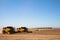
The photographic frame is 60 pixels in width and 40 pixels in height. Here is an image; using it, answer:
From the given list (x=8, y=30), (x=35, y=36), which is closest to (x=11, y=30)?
(x=8, y=30)

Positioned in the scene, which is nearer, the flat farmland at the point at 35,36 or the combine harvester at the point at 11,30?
the flat farmland at the point at 35,36

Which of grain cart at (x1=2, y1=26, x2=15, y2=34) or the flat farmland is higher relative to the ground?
grain cart at (x1=2, y1=26, x2=15, y2=34)

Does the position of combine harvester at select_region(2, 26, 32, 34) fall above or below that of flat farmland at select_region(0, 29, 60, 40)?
above

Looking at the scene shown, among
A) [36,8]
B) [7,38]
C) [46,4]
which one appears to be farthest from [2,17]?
[46,4]

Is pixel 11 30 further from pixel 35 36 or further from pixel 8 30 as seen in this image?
pixel 35 36

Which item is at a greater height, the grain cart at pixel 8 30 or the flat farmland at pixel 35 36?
the grain cart at pixel 8 30

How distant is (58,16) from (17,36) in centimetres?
57

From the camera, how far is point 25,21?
1.80 m

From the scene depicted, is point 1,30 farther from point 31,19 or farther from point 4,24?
point 31,19

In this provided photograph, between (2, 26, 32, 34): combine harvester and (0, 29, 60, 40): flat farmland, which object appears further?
(2, 26, 32, 34): combine harvester

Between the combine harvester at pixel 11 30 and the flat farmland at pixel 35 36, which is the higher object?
the combine harvester at pixel 11 30

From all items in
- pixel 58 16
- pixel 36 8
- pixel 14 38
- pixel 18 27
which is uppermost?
pixel 36 8

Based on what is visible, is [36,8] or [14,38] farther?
[36,8]

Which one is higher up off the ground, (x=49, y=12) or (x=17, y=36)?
(x=49, y=12)
